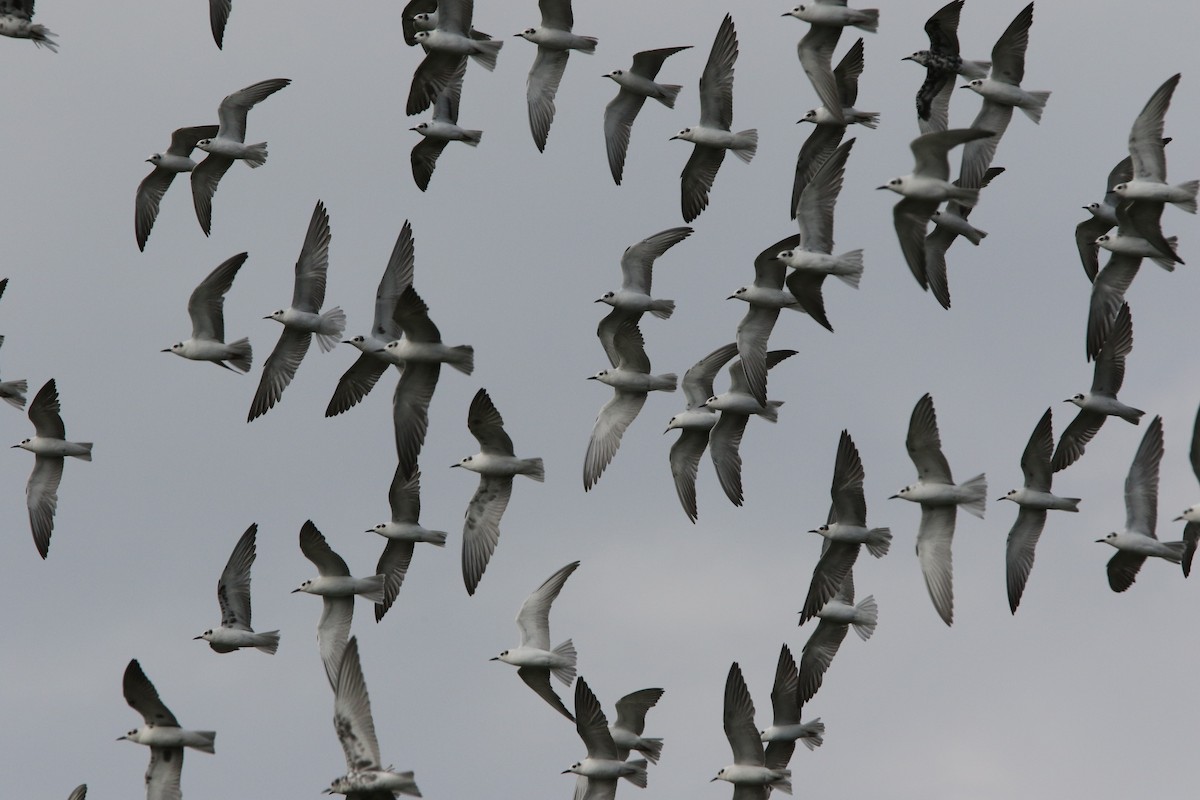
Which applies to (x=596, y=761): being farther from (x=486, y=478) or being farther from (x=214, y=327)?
(x=214, y=327)

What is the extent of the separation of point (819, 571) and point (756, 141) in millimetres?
6206

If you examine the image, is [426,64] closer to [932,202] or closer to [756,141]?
[756,141]

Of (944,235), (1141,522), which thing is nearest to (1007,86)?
(944,235)

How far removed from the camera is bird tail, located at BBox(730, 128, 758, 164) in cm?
3425

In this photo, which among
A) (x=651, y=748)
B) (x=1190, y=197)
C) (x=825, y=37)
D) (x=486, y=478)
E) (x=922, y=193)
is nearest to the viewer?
(x=922, y=193)

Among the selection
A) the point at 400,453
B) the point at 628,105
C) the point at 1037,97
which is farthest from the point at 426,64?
the point at 1037,97

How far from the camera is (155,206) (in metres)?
37.6

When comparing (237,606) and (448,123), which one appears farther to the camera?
(448,123)

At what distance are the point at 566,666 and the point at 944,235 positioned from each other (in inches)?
318

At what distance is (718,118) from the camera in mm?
34312

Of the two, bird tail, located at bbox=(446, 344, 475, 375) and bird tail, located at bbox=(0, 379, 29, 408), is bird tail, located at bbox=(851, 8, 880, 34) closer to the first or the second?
bird tail, located at bbox=(446, 344, 475, 375)

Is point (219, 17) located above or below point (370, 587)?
above

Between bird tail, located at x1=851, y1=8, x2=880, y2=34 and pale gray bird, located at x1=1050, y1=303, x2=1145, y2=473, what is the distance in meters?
5.57

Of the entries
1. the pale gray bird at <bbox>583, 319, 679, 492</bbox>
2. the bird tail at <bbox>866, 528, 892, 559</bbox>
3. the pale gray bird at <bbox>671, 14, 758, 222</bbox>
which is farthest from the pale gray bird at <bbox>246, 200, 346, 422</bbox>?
the bird tail at <bbox>866, 528, 892, 559</bbox>
